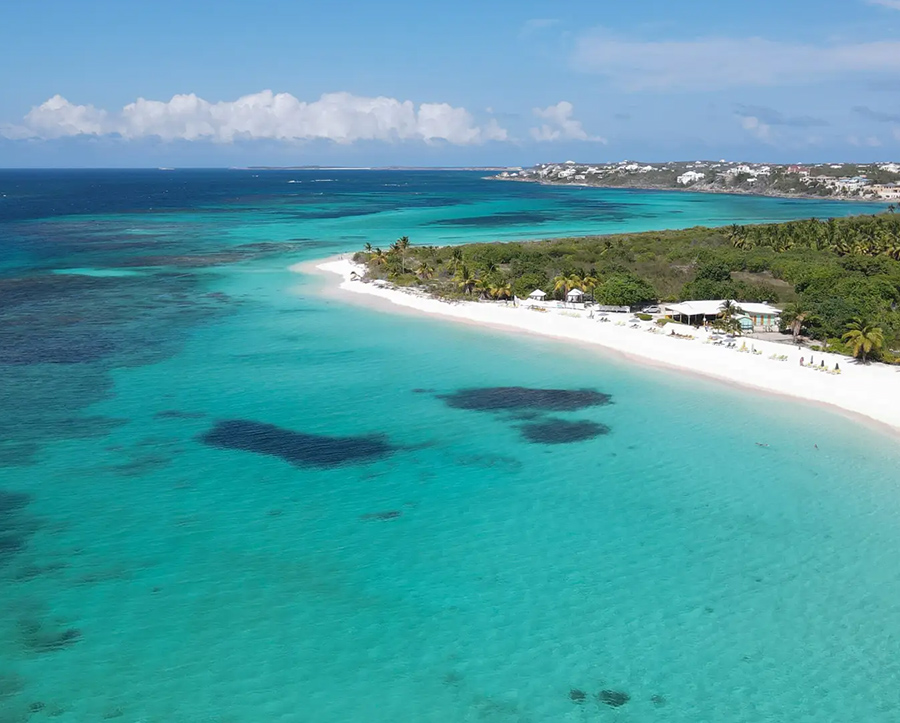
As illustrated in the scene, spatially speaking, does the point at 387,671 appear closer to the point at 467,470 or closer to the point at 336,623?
the point at 336,623

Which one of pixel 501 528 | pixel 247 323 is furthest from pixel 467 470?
pixel 247 323

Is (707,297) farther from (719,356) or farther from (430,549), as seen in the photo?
(430,549)

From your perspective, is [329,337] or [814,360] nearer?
[814,360]

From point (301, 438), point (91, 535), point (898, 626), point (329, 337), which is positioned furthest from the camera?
point (329, 337)

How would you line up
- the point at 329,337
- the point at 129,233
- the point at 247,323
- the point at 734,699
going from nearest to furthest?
the point at 734,699 → the point at 329,337 → the point at 247,323 → the point at 129,233

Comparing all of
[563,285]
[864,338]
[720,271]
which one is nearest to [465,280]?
[563,285]

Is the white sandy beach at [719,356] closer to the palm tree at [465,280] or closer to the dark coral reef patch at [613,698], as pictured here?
the palm tree at [465,280]
